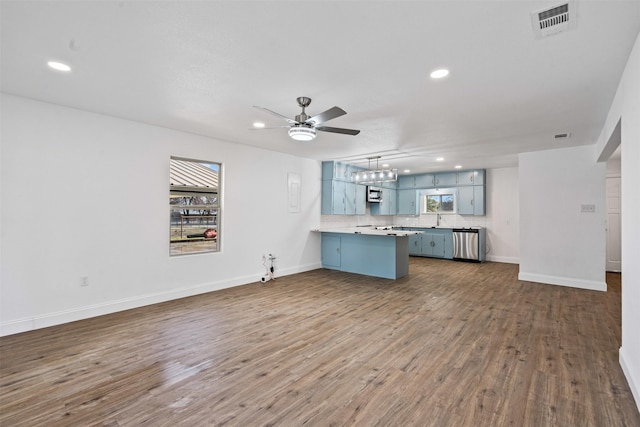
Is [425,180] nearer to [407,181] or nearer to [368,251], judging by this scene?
[407,181]

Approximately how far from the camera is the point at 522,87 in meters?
2.91

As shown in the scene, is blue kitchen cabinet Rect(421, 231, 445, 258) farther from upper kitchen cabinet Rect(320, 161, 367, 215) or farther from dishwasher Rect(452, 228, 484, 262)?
upper kitchen cabinet Rect(320, 161, 367, 215)

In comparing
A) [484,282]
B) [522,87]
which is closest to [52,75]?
[522,87]

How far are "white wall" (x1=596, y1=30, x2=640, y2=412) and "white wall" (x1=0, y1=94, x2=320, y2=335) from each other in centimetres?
496

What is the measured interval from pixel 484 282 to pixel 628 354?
3.44 m

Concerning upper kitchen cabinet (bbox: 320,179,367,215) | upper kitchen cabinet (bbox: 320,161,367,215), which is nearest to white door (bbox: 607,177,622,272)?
upper kitchen cabinet (bbox: 320,179,367,215)

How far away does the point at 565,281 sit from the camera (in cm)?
546

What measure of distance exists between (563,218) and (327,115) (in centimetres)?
513

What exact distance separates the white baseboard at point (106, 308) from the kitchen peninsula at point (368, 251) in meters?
2.07

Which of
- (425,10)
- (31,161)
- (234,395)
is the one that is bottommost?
(234,395)

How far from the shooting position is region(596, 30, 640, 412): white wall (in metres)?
2.13

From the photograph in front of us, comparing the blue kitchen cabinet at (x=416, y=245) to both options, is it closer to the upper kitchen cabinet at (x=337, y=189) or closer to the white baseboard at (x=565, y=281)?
the upper kitchen cabinet at (x=337, y=189)

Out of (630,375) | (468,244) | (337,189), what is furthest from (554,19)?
(468,244)

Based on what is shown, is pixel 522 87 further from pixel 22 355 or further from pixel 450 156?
pixel 22 355
